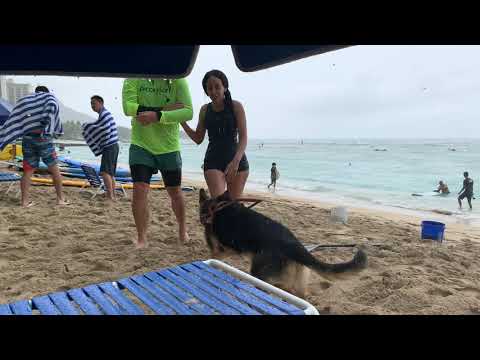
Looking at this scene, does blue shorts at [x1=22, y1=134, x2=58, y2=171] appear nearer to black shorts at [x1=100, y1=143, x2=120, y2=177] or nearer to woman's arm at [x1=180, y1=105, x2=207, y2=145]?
black shorts at [x1=100, y1=143, x2=120, y2=177]

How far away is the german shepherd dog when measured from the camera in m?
1.98

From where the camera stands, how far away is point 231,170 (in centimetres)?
273

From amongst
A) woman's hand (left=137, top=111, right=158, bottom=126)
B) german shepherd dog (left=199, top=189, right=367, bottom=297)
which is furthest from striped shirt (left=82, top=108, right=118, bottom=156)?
german shepherd dog (left=199, top=189, right=367, bottom=297)

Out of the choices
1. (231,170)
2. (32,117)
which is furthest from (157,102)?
(32,117)

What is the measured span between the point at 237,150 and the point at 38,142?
3.22m

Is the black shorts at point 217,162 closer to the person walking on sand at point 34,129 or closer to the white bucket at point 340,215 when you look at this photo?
the white bucket at point 340,215

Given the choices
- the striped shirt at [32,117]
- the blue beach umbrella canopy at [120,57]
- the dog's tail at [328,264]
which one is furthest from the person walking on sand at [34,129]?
the dog's tail at [328,264]

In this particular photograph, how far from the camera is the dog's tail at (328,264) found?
192 centimetres

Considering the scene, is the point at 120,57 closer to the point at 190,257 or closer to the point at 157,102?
the point at 157,102

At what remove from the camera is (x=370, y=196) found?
40.8 feet

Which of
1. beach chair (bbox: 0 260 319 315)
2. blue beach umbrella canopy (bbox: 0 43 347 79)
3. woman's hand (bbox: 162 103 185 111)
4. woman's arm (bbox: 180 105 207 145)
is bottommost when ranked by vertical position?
beach chair (bbox: 0 260 319 315)

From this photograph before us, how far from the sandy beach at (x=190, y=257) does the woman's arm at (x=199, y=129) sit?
108cm

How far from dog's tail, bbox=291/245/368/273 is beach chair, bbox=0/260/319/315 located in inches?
15.8
